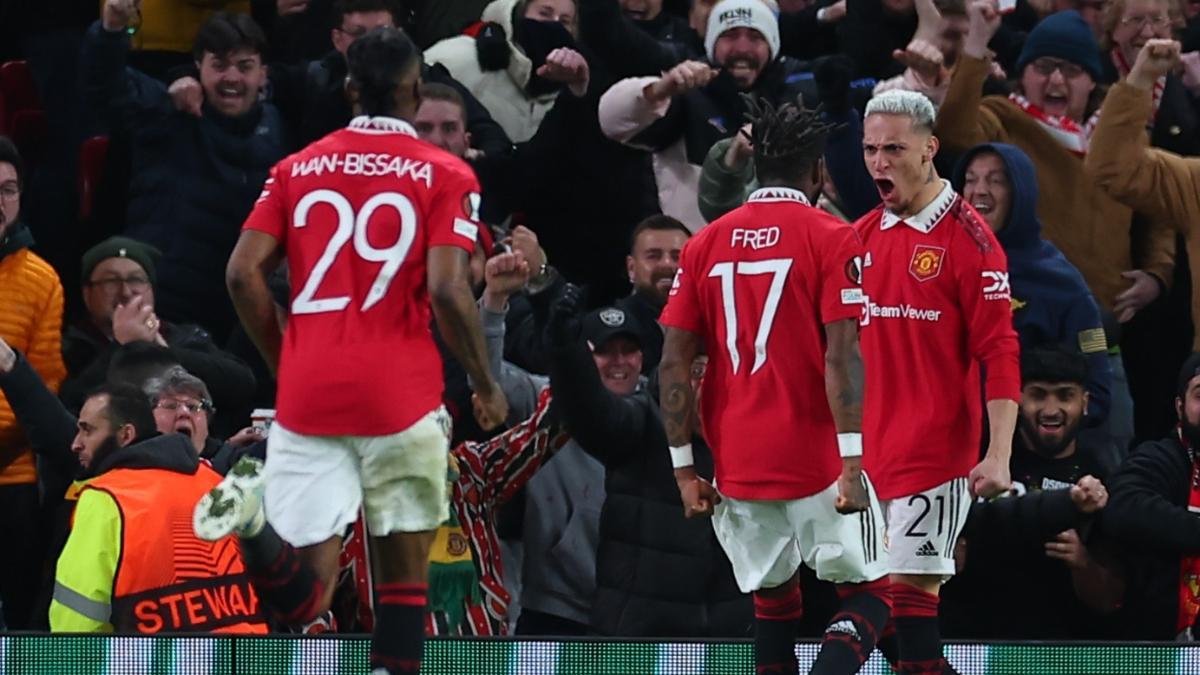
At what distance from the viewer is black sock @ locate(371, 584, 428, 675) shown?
7512mm

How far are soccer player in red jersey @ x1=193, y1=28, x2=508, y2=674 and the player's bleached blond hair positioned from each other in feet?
4.95

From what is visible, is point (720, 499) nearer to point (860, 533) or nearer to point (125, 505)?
point (860, 533)

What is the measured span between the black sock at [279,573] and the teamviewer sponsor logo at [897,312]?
2.03 metres

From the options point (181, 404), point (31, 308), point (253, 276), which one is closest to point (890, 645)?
point (253, 276)

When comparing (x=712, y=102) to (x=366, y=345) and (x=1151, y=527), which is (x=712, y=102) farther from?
(x=366, y=345)

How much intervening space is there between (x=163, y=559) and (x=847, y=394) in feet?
7.67

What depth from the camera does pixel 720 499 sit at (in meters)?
8.18

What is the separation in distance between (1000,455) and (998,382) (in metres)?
0.28

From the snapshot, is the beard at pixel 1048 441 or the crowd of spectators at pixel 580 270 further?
the beard at pixel 1048 441

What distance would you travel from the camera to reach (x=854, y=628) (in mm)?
7938

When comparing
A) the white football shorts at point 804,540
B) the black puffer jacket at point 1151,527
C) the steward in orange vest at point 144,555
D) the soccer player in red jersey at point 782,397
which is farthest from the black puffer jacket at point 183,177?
the black puffer jacket at point 1151,527

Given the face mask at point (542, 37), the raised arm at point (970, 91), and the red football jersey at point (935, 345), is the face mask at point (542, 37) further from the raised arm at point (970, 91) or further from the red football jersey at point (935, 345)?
the red football jersey at point (935, 345)

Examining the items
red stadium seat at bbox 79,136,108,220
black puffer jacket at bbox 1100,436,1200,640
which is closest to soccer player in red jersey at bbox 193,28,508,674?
black puffer jacket at bbox 1100,436,1200,640

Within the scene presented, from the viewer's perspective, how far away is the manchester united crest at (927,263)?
8.23 meters
